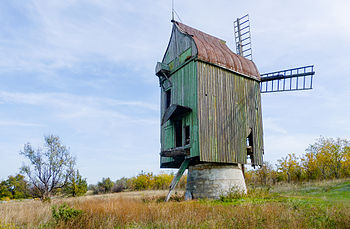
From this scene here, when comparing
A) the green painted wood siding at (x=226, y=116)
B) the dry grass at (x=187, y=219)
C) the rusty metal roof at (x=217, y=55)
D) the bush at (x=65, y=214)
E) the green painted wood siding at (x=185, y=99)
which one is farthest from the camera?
the rusty metal roof at (x=217, y=55)

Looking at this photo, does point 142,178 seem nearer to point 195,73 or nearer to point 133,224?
point 195,73

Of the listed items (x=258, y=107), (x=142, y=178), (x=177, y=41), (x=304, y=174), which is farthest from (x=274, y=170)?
(x=177, y=41)

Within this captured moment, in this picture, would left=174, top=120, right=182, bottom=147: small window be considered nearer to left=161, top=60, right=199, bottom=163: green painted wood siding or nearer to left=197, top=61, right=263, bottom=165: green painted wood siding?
left=161, top=60, right=199, bottom=163: green painted wood siding

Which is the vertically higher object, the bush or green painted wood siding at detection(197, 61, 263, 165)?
green painted wood siding at detection(197, 61, 263, 165)

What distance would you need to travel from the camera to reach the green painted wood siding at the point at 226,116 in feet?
48.9

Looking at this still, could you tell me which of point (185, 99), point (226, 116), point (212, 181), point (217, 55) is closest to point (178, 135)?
point (185, 99)

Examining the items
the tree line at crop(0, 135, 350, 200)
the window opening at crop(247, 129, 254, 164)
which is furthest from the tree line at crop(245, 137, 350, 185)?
the window opening at crop(247, 129, 254, 164)

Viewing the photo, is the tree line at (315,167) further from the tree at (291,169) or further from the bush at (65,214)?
the bush at (65,214)

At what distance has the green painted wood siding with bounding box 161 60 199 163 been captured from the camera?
1477 cm

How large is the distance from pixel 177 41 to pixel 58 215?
41.8 feet

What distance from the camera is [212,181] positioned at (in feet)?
50.3

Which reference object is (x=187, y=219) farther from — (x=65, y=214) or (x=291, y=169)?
(x=291, y=169)

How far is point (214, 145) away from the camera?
14969 millimetres

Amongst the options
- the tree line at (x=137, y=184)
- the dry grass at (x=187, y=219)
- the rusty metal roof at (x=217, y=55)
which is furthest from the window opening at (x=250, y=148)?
the tree line at (x=137, y=184)
